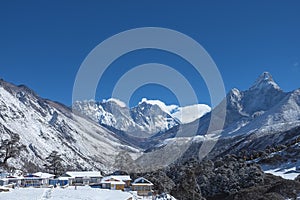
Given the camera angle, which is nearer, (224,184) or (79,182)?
(224,184)

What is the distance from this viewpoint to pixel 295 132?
178125 mm

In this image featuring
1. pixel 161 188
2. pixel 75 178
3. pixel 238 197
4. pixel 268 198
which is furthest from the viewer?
pixel 75 178

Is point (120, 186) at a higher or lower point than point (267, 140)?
lower

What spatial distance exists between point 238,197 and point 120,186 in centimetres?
2385

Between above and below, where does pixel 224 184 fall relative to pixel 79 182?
below

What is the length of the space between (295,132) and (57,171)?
129975 mm

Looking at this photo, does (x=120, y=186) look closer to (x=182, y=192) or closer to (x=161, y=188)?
(x=161, y=188)

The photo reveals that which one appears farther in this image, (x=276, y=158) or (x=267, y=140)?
(x=267, y=140)

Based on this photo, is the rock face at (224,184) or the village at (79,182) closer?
the rock face at (224,184)

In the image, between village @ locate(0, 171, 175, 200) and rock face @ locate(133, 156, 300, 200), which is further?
village @ locate(0, 171, 175, 200)

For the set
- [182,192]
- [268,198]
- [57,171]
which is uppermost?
[57,171]

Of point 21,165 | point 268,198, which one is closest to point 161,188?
point 268,198

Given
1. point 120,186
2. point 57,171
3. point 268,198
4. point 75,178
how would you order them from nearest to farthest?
point 268,198, point 120,186, point 75,178, point 57,171

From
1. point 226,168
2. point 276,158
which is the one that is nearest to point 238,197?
A: point 226,168
